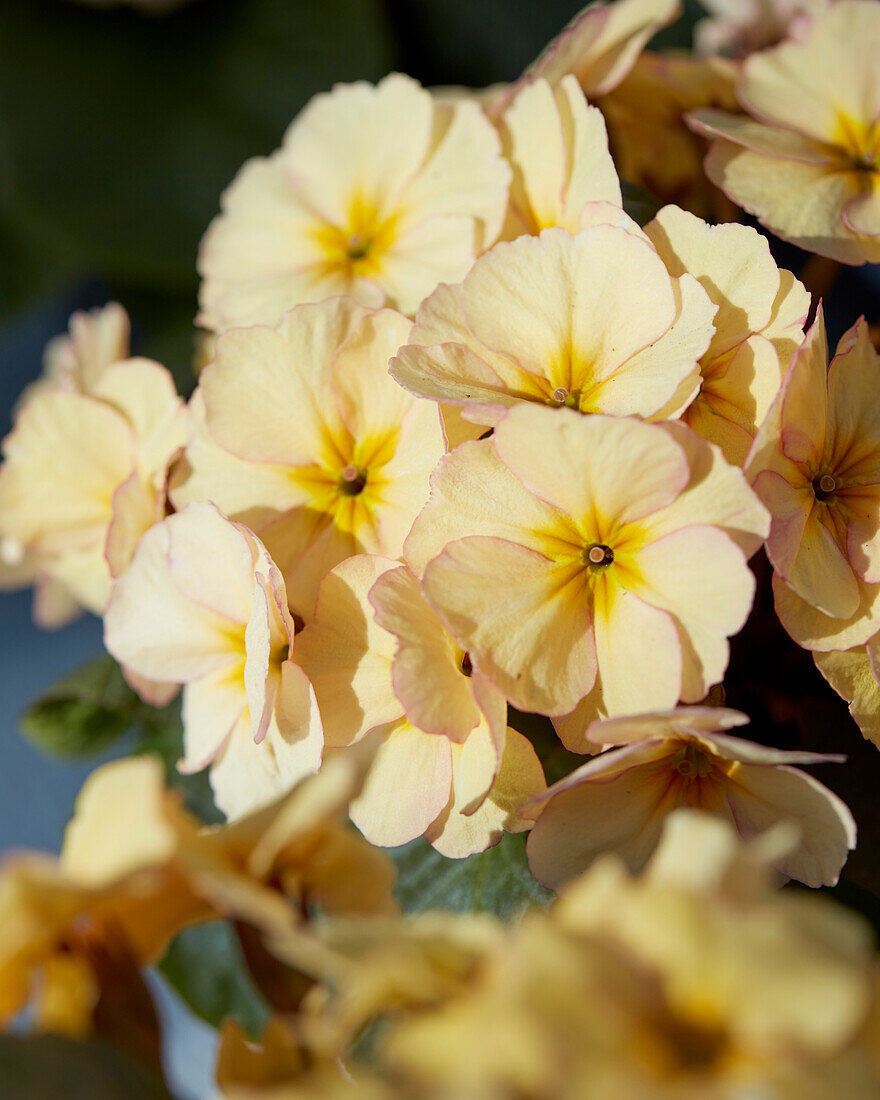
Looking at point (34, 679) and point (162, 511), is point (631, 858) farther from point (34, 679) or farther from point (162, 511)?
point (34, 679)

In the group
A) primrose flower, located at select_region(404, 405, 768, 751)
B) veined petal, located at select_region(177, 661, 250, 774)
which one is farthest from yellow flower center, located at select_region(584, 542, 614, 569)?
veined petal, located at select_region(177, 661, 250, 774)

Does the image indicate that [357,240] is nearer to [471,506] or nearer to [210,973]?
[471,506]

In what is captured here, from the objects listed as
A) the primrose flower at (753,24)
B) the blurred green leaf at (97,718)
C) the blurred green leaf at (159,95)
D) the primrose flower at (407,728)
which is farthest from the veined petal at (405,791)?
the blurred green leaf at (159,95)

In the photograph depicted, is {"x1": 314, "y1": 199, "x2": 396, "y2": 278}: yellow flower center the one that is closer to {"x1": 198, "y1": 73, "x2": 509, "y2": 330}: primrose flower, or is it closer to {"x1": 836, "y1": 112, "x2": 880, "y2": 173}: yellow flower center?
{"x1": 198, "y1": 73, "x2": 509, "y2": 330}: primrose flower

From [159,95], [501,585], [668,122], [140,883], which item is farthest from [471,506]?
[159,95]

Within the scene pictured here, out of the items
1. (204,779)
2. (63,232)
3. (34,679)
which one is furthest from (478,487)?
(34,679)

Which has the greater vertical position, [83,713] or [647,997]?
[647,997]

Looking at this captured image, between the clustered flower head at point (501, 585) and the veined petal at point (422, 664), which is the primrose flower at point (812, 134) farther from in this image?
the veined petal at point (422, 664)
